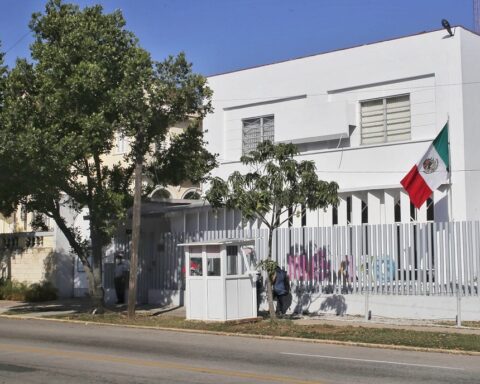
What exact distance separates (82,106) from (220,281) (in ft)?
21.0

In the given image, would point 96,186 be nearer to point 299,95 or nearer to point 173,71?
point 173,71

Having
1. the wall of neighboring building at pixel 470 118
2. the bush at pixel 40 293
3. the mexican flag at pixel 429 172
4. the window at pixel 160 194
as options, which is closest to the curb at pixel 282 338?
the bush at pixel 40 293

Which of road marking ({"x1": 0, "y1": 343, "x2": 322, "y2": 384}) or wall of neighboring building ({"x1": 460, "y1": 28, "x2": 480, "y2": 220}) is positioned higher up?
wall of neighboring building ({"x1": 460, "y1": 28, "x2": 480, "y2": 220})

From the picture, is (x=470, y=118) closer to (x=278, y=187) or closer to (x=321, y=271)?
(x=321, y=271)

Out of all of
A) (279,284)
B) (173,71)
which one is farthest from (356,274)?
(173,71)

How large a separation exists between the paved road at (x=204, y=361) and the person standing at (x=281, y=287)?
4.25 metres

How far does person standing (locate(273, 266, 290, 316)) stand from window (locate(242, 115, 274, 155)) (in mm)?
6970

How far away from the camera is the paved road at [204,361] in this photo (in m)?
10.0

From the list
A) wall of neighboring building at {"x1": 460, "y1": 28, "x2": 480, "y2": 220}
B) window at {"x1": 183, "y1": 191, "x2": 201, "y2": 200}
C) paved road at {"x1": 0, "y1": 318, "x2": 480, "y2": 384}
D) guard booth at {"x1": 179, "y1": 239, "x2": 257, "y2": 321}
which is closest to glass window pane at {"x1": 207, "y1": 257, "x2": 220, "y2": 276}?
guard booth at {"x1": 179, "y1": 239, "x2": 257, "y2": 321}

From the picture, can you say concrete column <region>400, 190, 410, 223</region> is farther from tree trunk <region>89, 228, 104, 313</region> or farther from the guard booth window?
Answer: tree trunk <region>89, 228, 104, 313</region>

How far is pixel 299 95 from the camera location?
82.2ft

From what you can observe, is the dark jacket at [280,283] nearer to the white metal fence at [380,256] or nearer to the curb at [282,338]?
the white metal fence at [380,256]

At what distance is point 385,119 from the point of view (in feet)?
76.1

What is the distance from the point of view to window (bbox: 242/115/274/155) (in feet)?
86.1
